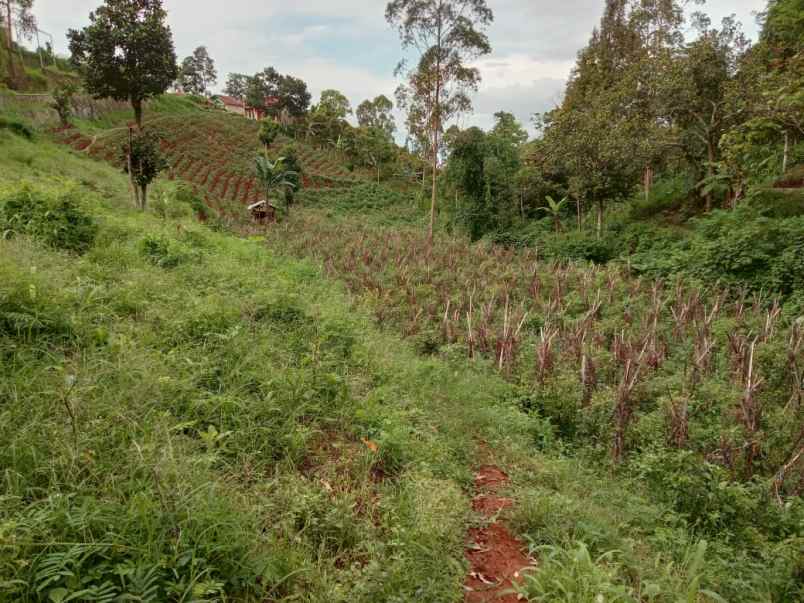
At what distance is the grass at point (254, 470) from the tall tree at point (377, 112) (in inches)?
2115

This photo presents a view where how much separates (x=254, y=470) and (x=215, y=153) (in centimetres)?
4046

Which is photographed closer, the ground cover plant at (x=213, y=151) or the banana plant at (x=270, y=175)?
the banana plant at (x=270, y=175)

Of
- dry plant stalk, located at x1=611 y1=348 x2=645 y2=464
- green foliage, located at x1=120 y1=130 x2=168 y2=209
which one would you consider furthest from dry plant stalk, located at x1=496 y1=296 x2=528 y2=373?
green foliage, located at x1=120 y1=130 x2=168 y2=209

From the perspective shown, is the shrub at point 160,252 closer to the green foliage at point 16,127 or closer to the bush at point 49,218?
the bush at point 49,218

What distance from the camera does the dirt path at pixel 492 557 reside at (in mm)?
2346

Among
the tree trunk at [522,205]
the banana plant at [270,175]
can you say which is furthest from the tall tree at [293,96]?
the tree trunk at [522,205]

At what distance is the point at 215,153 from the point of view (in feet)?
123

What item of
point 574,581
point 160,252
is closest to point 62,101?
point 160,252

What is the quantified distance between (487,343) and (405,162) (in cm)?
3958

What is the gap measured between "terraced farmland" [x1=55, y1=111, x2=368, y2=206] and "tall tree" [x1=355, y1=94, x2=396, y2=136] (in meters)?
8.29

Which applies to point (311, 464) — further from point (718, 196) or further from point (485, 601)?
point (718, 196)


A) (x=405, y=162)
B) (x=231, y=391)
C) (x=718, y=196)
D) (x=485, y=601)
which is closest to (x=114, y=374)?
(x=231, y=391)

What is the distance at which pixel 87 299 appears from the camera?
376 centimetres

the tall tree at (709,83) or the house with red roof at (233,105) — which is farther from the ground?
the house with red roof at (233,105)
